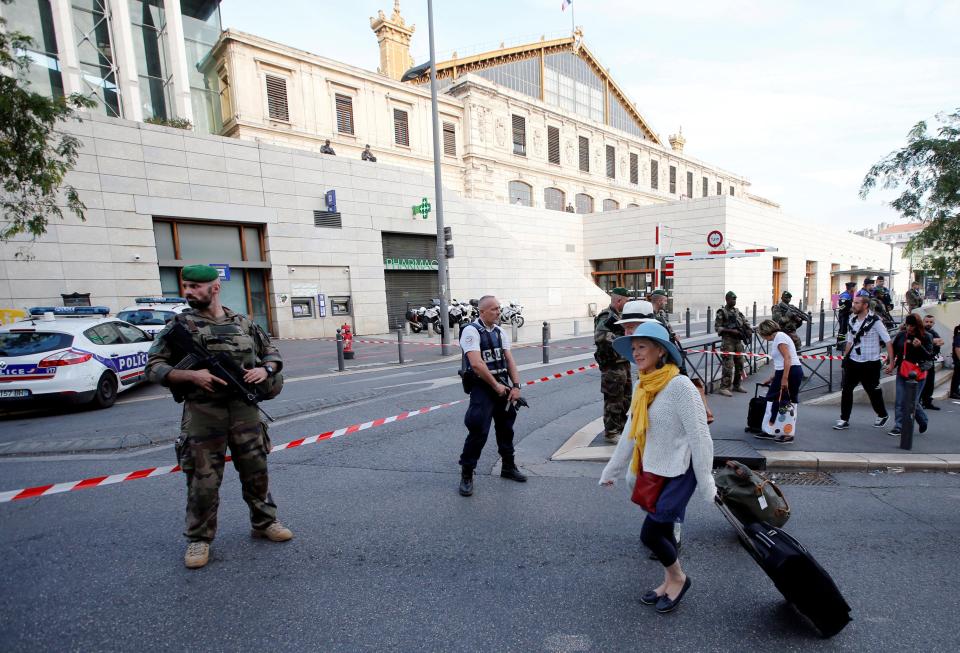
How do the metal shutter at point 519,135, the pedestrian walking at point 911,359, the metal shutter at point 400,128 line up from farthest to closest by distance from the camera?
the metal shutter at point 519,135 < the metal shutter at point 400,128 < the pedestrian walking at point 911,359

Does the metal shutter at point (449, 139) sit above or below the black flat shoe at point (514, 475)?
above

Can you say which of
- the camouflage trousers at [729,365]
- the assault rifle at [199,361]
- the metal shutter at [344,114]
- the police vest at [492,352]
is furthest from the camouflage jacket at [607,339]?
the metal shutter at [344,114]

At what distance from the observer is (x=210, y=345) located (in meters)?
3.10

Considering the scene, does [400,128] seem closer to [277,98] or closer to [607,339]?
[277,98]

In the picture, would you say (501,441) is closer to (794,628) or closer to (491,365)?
(491,365)

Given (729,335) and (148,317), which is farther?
(148,317)

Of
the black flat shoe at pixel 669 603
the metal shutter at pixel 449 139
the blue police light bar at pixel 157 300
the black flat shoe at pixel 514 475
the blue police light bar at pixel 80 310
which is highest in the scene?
the metal shutter at pixel 449 139

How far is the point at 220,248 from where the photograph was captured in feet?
59.3

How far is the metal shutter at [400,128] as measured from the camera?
31.8 m

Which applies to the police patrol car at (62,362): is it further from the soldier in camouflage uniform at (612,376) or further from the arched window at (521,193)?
the arched window at (521,193)

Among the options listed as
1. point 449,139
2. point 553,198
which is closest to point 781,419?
point 449,139

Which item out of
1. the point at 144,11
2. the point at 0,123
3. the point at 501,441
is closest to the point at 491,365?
the point at 501,441

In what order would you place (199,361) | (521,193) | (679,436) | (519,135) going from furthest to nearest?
1. (521,193)
2. (519,135)
3. (199,361)
4. (679,436)

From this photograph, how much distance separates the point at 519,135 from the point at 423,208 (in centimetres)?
1985
